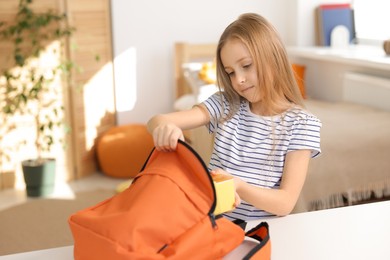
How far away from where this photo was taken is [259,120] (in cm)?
154

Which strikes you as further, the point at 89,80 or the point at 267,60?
the point at 89,80

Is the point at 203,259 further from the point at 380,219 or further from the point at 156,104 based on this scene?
the point at 156,104

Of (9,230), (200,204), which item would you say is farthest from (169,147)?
(9,230)

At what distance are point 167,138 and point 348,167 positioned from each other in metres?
1.67

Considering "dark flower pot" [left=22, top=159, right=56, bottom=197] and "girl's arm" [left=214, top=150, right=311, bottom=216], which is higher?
"girl's arm" [left=214, top=150, right=311, bottom=216]

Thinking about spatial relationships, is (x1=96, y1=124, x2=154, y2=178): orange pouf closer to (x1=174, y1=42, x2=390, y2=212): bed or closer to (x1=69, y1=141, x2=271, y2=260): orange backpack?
(x1=174, y1=42, x2=390, y2=212): bed

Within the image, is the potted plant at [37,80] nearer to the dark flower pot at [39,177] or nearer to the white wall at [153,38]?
the dark flower pot at [39,177]

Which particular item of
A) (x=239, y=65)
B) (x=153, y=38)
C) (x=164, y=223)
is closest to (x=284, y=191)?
(x=239, y=65)

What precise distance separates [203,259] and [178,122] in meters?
0.62

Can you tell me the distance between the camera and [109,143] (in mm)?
3961

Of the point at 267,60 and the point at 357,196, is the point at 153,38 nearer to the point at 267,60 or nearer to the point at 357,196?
the point at 357,196

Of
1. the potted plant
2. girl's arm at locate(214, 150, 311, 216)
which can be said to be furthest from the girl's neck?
the potted plant

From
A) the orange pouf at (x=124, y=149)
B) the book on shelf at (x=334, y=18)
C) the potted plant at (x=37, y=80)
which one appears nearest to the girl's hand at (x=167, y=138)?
the potted plant at (x=37, y=80)

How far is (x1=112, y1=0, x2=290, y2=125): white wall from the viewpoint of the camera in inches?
164
